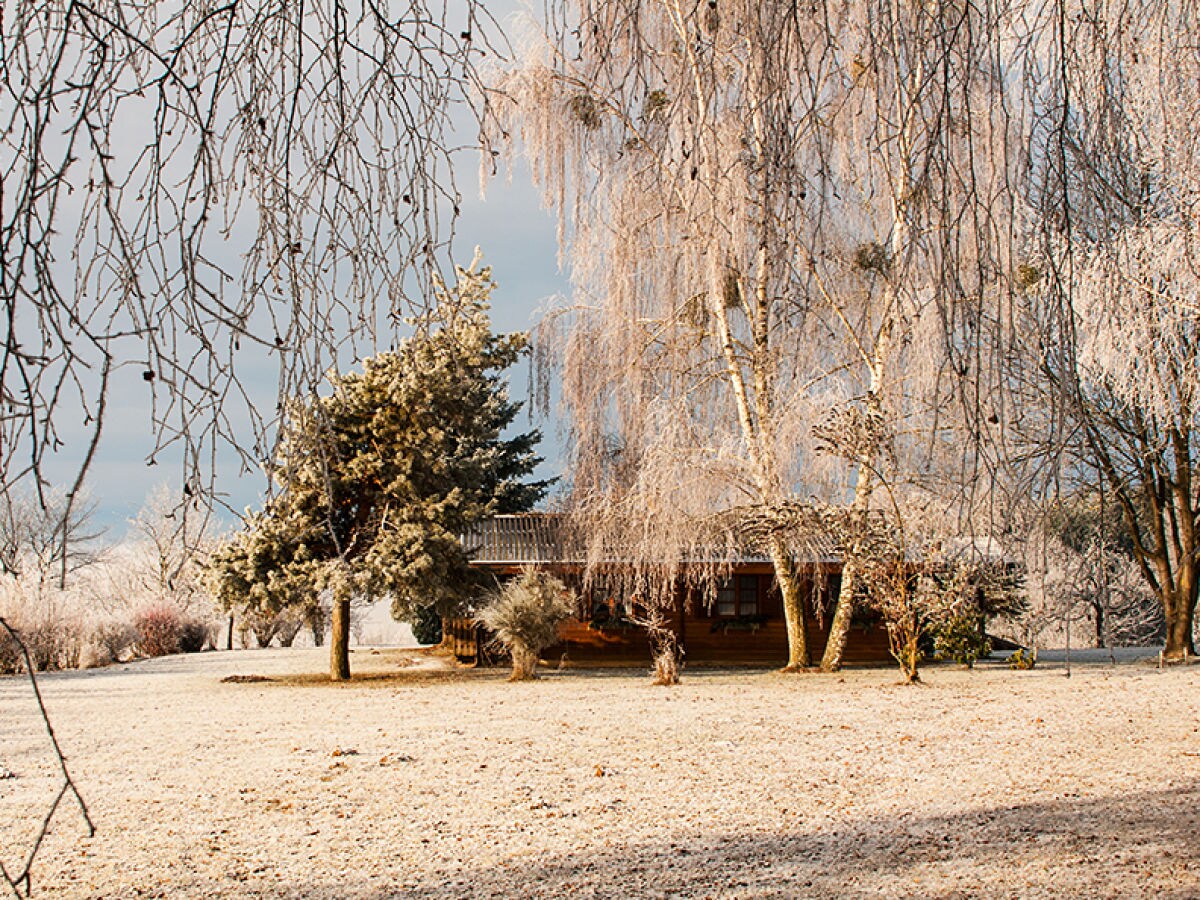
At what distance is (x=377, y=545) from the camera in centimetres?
1268

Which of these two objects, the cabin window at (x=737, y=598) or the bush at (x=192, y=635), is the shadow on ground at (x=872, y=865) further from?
the bush at (x=192, y=635)

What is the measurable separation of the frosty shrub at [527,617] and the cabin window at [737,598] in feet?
14.0

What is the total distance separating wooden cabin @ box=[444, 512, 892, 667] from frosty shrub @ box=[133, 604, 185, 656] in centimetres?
739

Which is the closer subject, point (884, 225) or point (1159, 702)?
point (1159, 702)

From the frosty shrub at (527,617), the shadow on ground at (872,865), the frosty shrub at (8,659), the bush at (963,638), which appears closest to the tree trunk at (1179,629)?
the bush at (963,638)

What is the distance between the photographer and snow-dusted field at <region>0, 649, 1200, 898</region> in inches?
159

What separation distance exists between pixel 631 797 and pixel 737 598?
1161 cm

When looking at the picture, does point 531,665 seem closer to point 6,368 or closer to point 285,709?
point 285,709

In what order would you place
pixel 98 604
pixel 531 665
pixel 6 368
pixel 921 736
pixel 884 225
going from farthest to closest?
pixel 98 604 < pixel 531 665 < pixel 884 225 < pixel 921 736 < pixel 6 368

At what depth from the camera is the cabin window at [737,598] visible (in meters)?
16.9

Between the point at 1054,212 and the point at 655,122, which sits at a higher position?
the point at 655,122

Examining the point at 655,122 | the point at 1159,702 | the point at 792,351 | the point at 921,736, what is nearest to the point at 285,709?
the point at 921,736

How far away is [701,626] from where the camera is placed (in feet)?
54.9

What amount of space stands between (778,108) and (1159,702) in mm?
8997
